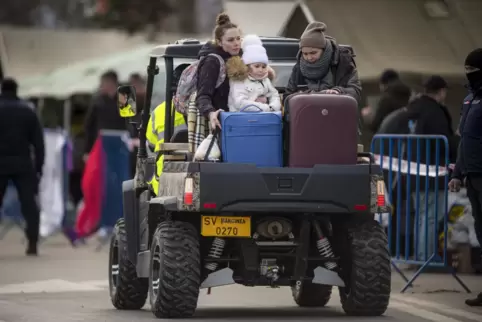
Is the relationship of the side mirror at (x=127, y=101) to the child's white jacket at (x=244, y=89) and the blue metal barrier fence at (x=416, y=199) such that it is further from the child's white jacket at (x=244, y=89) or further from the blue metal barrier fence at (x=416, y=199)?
the blue metal barrier fence at (x=416, y=199)

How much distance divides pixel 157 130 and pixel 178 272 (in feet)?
5.55

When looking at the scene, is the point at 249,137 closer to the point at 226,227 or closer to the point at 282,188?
the point at 282,188

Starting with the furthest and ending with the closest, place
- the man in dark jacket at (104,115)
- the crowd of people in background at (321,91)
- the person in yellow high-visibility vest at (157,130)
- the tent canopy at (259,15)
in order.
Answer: the tent canopy at (259,15) → the man in dark jacket at (104,115) → the person in yellow high-visibility vest at (157,130) → the crowd of people in background at (321,91)

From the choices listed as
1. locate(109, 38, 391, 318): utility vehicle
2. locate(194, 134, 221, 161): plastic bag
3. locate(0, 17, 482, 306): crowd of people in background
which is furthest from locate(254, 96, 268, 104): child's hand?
locate(109, 38, 391, 318): utility vehicle

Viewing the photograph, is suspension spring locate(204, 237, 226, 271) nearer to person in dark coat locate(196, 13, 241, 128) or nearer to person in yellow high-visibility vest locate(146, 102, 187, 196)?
person in yellow high-visibility vest locate(146, 102, 187, 196)

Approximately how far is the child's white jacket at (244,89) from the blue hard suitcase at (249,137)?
1.01 feet

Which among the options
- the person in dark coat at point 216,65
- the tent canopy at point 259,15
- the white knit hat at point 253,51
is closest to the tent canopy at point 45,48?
the tent canopy at point 259,15

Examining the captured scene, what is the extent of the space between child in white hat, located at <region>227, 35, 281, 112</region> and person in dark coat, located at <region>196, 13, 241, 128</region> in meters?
0.08

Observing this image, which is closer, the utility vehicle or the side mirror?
the utility vehicle

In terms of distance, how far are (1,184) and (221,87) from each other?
9.07 meters

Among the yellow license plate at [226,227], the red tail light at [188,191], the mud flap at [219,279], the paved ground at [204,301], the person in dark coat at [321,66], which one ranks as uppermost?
the person in dark coat at [321,66]

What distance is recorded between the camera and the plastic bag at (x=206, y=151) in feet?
36.9

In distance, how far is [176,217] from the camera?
11.6 meters

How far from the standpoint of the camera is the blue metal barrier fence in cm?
1508
